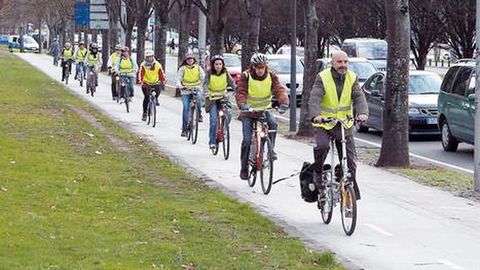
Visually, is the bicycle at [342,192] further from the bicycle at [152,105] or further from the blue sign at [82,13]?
the blue sign at [82,13]

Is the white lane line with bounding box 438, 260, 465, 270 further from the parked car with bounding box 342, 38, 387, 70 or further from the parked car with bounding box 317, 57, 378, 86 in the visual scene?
the parked car with bounding box 342, 38, 387, 70

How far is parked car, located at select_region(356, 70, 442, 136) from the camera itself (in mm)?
23703

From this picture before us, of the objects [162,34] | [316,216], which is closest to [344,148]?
[316,216]

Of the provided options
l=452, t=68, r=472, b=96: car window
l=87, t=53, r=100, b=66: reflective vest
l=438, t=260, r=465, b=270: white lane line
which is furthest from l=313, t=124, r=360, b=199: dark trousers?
l=87, t=53, r=100, b=66: reflective vest

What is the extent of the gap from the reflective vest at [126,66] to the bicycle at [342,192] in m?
17.9

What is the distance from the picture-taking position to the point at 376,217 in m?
11.8

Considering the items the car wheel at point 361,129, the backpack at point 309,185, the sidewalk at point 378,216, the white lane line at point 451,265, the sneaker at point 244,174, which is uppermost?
the backpack at point 309,185

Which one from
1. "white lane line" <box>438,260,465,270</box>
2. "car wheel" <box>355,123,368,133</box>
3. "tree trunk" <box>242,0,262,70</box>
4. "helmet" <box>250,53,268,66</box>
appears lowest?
"car wheel" <box>355,123,368,133</box>

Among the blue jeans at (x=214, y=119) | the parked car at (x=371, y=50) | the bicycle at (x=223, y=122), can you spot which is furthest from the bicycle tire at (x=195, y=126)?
the parked car at (x=371, y=50)

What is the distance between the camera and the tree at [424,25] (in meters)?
42.6

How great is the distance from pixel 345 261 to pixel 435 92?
16.3 meters

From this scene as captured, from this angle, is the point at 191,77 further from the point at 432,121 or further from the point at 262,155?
the point at 262,155

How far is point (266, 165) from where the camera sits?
1344 cm

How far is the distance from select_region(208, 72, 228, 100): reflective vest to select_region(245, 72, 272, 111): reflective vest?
362cm
